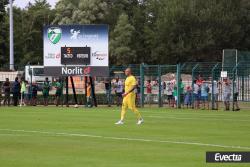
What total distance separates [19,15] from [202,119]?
237ft

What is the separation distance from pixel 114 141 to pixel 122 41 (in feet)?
251

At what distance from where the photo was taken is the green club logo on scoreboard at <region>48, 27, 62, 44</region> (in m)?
47.3

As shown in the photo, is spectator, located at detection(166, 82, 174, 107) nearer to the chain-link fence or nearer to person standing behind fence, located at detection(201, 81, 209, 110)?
the chain-link fence

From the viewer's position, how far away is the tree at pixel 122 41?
9681 cm

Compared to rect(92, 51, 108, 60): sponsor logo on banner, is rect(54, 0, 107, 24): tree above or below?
above

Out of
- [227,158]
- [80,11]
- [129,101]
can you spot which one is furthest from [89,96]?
[80,11]

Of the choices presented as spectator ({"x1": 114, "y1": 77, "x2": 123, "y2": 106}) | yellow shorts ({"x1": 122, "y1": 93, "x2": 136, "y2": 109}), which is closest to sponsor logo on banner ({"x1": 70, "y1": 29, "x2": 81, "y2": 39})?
spectator ({"x1": 114, "y1": 77, "x2": 123, "y2": 106})

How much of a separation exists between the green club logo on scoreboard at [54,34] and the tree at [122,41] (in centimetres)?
4868

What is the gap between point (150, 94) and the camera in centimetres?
4894

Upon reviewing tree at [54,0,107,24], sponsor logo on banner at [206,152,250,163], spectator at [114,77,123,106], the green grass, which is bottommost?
the green grass

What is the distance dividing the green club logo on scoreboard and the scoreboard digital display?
2.29 feet

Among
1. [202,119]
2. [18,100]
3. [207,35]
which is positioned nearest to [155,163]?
[202,119]

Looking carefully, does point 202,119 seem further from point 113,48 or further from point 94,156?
point 113,48

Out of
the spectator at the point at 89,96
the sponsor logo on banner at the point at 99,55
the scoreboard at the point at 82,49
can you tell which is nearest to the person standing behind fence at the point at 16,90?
the scoreboard at the point at 82,49
